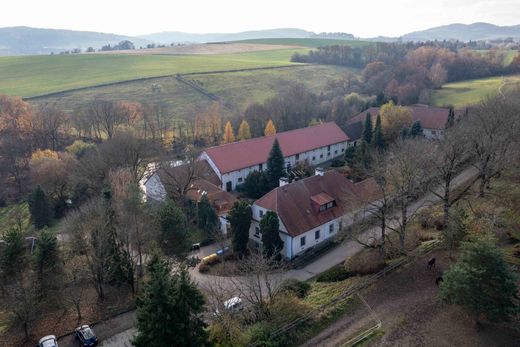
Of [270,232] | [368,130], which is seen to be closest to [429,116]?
[368,130]

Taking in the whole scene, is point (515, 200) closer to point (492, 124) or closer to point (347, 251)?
point (492, 124)

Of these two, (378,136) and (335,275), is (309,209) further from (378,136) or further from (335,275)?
(378,136)

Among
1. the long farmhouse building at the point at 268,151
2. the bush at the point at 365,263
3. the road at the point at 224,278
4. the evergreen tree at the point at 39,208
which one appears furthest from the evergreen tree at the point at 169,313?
the evergreen tree at the point at 39,208

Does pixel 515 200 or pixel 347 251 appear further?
pixel 347 251

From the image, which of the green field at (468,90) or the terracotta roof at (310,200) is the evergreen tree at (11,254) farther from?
the green field at (468,90)

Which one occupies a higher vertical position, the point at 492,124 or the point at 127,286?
the point at 492,124

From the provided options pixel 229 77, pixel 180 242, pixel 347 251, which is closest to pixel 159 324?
pixel 180 242

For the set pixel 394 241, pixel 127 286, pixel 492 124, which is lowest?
pixel 127 286

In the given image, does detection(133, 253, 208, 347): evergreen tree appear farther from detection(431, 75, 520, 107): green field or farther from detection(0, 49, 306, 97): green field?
detection(0, 49, 306, 97): green field
